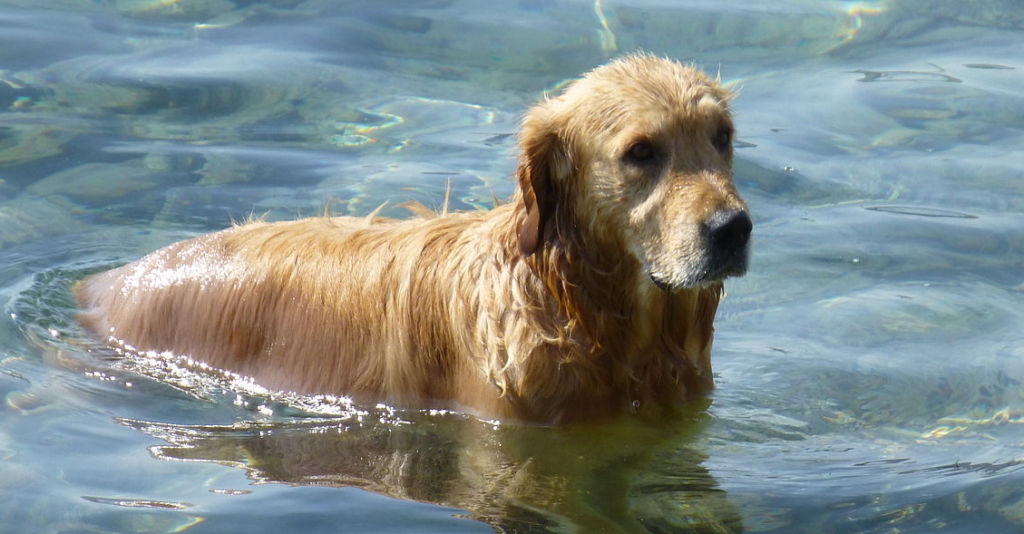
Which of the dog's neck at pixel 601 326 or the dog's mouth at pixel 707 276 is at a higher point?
the dog's mouth at pixel 707 276

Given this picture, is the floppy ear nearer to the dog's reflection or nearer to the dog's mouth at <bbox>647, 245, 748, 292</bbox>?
the dog's mouth at <bbox>647, 245, 748, 292</bbox>

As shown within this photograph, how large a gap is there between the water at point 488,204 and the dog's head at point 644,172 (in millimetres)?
1037

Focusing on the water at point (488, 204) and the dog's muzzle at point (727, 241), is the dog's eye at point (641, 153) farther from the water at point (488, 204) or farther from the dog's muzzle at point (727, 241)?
the water at point (488, 204)

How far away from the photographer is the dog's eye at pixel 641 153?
6176 millimetres

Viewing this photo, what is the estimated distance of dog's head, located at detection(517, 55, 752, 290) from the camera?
6.00m

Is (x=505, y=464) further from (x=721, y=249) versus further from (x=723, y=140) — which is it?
(x=723, y=140)

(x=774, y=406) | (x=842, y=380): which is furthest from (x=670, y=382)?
(x=842, y=380)

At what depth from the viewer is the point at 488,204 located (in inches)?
385

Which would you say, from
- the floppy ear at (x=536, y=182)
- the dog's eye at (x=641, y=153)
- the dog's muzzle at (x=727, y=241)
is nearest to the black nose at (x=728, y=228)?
the dog's muzzle at (x=727, y=241)

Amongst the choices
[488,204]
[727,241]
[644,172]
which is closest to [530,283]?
[644,172]

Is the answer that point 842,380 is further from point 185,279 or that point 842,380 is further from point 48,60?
point 48,60

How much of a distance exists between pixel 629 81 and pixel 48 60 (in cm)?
780

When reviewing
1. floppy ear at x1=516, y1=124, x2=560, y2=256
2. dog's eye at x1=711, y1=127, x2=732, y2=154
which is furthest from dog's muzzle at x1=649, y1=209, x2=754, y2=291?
floppy ear at x1=516, y1=124, x2=560, y2=256

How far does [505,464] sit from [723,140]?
189 centimetres
